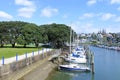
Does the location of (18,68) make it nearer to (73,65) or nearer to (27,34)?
(73,65)

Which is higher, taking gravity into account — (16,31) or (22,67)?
(16,31)

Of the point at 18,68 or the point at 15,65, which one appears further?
the point at 18,68

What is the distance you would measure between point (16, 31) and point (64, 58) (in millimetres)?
38780

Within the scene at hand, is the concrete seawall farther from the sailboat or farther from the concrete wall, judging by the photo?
the sailboat

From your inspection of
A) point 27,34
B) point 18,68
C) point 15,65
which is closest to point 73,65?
point 18,68

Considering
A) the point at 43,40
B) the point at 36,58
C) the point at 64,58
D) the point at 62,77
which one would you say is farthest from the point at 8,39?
the point at 62,77

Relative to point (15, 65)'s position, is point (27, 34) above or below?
above

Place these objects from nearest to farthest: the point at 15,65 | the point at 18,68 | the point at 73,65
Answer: the point at 15,65
the point at 18,68
the point at 73,65

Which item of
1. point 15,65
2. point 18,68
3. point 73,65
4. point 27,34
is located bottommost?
point 73,65

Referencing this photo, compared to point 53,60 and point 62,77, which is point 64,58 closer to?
point 53,60

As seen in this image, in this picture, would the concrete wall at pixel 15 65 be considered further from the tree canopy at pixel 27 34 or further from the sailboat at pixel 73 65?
the tree canopy at pixel 27 34

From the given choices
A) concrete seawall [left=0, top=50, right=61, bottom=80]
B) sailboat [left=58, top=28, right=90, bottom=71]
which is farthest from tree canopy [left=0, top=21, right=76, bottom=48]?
concrete seawall [left=0, top=50, right=61, bottom=80]

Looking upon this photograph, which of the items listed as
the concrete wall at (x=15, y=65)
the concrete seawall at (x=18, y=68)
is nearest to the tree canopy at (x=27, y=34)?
the concrete wall at (x=15, y=65)

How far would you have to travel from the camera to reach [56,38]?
96.5 m
